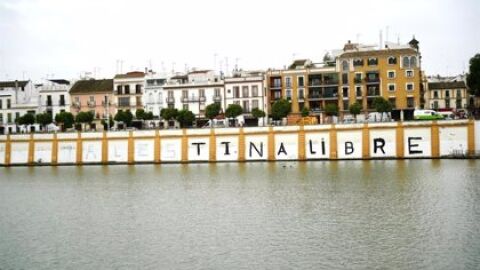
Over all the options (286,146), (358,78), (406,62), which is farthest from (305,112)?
(286,146)

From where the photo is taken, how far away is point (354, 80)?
80.8 meters

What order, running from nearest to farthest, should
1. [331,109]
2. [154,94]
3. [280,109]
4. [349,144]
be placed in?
[349,144] < [280,109] < [331,109] < [154,94]

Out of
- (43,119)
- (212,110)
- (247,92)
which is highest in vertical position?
(247,92)

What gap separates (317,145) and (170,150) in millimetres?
15819

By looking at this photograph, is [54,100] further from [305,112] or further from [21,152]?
[305,112]

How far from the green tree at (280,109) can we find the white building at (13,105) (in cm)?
3650

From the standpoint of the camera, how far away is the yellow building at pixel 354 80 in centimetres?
7894

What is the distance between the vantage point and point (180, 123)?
7994 centimetres

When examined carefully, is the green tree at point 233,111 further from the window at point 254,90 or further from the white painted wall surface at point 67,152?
the white painted wall surface at point 67,152

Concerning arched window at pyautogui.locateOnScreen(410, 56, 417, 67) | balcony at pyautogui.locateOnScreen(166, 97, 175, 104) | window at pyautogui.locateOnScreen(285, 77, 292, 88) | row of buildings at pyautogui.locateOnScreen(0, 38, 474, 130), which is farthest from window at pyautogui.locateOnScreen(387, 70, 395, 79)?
balcony at pyautogui.locateOnScreen(166, 97, 175, 104)

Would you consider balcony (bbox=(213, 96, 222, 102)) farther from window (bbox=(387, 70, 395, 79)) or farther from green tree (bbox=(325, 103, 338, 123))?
window (bbox=(387, 70, 395, 79))

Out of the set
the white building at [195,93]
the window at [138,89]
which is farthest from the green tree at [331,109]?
the window at [138,89]

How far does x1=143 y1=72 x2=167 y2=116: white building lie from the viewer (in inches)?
3401

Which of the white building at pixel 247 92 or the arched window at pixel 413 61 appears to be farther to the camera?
the white building at pixel 247 92
